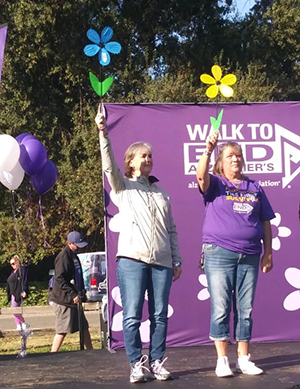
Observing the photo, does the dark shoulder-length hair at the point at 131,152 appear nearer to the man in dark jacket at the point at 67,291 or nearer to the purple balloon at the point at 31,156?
the purple balloon at the point at 31,156

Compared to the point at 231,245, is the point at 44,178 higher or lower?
higher

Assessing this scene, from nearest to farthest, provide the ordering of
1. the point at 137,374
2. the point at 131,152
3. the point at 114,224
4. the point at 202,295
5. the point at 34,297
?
the point at 137,374, the point at 131,152, the point at 114,224, the point at 202,295, the point at 34,297

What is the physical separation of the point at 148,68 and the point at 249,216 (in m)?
12.7

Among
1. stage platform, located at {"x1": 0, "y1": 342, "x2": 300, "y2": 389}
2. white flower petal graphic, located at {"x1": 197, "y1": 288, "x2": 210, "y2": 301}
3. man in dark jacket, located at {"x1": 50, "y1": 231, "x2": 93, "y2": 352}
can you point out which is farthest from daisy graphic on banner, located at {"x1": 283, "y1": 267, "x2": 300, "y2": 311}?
man in dark jacket, located at {"x1": 50, "y1": 231, "x2": 93, "y2": 352}

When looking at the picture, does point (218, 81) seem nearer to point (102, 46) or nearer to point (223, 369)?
point (102, 46)

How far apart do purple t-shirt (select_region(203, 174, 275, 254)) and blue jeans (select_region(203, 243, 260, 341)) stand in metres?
0.06

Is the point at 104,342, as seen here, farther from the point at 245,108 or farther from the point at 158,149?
the point at 245,108

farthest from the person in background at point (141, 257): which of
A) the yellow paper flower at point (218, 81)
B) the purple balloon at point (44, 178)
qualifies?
the purple balloon at point (44, 178)

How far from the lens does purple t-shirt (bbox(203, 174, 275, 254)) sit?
14.4 ft

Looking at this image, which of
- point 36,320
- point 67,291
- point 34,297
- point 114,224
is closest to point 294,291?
point 114,224

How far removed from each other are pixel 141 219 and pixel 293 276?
2.16 meters

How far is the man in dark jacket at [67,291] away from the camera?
281 inches

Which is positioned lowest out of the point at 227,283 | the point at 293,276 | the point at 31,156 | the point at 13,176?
the point at 293,276

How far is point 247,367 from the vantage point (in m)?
4.44
